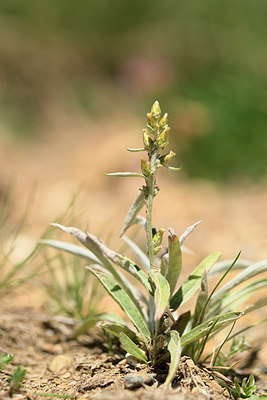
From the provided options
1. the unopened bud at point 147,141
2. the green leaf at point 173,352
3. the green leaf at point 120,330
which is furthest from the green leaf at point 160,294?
the unopened bud at point 147,141

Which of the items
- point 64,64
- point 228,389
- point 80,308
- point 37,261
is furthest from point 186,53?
point 228,389

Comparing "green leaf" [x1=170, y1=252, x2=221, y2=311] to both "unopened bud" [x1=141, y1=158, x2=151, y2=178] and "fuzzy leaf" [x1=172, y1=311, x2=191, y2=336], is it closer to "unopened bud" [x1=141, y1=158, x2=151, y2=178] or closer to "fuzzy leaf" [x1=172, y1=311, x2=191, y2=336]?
"fuzzy leaf" [x1=172, y1=311, x2=191, y2=336]

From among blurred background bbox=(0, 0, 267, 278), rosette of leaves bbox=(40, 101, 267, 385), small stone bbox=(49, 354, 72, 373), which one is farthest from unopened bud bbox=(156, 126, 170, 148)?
blurred background bbox=(0, 0, 267, 278)

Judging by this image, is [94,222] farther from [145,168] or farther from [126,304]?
[145,168]

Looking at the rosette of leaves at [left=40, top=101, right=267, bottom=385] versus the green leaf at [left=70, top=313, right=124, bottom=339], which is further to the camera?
the green leaf at [left=70, top=313, right=124, bottom=339]

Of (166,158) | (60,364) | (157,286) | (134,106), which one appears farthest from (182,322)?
(134,106)
